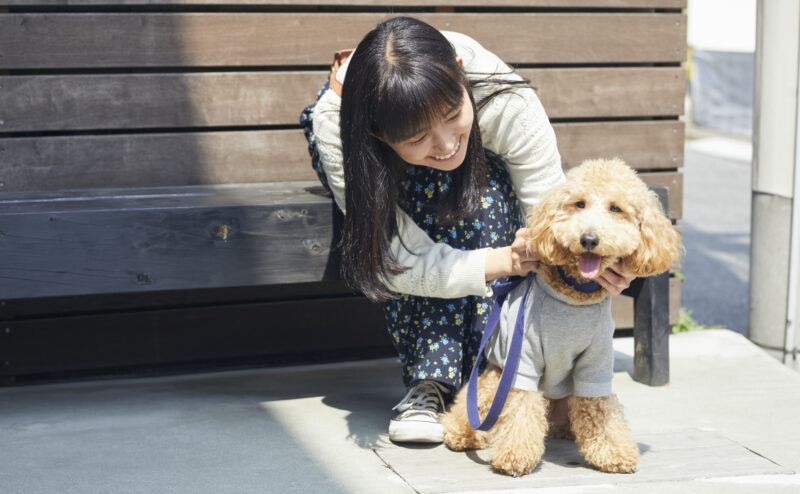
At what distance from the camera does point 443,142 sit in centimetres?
225

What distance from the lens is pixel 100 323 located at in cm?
337

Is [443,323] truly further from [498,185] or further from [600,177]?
[600,177]

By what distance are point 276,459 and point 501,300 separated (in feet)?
2.46

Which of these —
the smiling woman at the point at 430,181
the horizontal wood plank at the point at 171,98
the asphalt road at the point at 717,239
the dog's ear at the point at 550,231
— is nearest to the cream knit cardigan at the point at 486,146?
the smiling woman at the point at 430,181

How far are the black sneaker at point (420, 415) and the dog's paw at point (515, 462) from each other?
0.27m

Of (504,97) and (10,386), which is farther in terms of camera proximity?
(10,386)

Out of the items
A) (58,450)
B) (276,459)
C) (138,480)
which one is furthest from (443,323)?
(58,450)

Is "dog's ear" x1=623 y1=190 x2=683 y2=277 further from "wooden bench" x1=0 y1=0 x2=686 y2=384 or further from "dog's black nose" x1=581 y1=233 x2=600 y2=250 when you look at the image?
"wooden bench" x1=0 y1=0 x2=686 y2=384

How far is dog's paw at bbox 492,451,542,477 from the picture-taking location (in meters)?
2.26

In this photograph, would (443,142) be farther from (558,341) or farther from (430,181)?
(558,341)

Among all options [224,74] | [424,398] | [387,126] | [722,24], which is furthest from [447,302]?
[722,24]

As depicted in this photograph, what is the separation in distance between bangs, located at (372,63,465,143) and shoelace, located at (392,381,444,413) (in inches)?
30.8

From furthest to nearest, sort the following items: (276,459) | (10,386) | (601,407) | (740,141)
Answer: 1. (740,141)
2. (10,386)
3. (276,459)
4. (601,407)

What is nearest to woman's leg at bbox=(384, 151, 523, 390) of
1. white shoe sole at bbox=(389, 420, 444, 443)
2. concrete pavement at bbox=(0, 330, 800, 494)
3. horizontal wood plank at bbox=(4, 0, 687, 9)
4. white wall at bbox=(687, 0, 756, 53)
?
white shoe sole at bbox=(389, 420, 444, 443)
